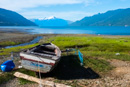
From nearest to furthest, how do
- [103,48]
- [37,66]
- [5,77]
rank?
[5,77] → [37,66] → [103,48]

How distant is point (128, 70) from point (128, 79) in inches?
109

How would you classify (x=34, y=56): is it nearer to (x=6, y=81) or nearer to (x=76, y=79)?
(x=6, y=81)

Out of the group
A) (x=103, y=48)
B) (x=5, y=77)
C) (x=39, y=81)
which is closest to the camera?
(x=39, y=81)

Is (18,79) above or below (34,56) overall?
below

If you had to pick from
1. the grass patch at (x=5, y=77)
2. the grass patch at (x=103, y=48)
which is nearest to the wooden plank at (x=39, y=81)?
the grass patch at (x=5, y=77)

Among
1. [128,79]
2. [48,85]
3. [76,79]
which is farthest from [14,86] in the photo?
[128,79]

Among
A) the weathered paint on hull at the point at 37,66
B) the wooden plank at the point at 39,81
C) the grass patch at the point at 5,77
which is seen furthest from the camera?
the weathered paint on hull at the point at 37,66

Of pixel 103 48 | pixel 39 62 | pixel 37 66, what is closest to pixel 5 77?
pixel 37 66

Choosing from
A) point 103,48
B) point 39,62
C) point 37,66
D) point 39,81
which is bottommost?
point 39,81

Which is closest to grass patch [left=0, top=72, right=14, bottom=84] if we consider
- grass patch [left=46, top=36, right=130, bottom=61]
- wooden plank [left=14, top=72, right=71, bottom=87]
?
wooden plank [left=14, top=72, right=71, bottom=87]

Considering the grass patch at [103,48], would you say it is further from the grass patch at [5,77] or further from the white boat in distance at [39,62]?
the grass patch at [5,77]

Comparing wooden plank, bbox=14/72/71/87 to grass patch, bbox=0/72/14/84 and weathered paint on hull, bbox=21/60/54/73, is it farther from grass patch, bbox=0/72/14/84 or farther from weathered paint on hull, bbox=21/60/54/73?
weathered paint on hull, bbox=21/60/54/73

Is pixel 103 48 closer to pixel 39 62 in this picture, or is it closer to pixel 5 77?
pixel 39 62

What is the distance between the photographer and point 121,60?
20.0 metres
